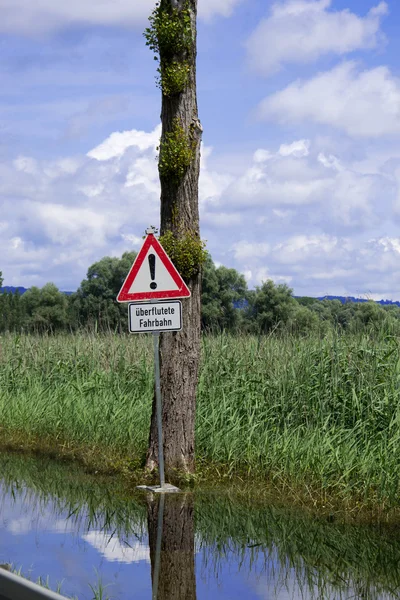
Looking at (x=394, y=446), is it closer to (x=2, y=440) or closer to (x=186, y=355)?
(x=186, y=355)

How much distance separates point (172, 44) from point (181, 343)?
14.0 feet

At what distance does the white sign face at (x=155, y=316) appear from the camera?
11648 mm

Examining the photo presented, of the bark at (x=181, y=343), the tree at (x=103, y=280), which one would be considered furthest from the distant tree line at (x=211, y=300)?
the bark at (x=181, y=343)

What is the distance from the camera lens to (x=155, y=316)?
11.7 m

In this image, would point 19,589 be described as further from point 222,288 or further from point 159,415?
point 222,288

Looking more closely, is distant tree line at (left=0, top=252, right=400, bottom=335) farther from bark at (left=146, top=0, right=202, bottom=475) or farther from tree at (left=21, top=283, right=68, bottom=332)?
bark at (left=146, top=0, right=202, bottom=475)

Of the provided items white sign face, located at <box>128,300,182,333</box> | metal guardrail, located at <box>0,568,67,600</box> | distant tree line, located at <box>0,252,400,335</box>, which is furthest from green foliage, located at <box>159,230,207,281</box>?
distant tree line, located at <box>0,252,400,335</box>

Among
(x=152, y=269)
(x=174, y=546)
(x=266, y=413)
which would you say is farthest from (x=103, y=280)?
(x=174, y=546)

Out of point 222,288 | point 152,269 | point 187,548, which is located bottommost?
point 187,548

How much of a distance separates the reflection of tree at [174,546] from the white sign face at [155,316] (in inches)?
85.4

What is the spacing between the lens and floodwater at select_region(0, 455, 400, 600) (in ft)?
23.7

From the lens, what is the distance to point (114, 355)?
18781 millimetres

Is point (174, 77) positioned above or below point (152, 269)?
above

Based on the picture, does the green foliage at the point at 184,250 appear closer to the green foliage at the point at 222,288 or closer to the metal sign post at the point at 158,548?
the metal sign post at the point at 158,548
